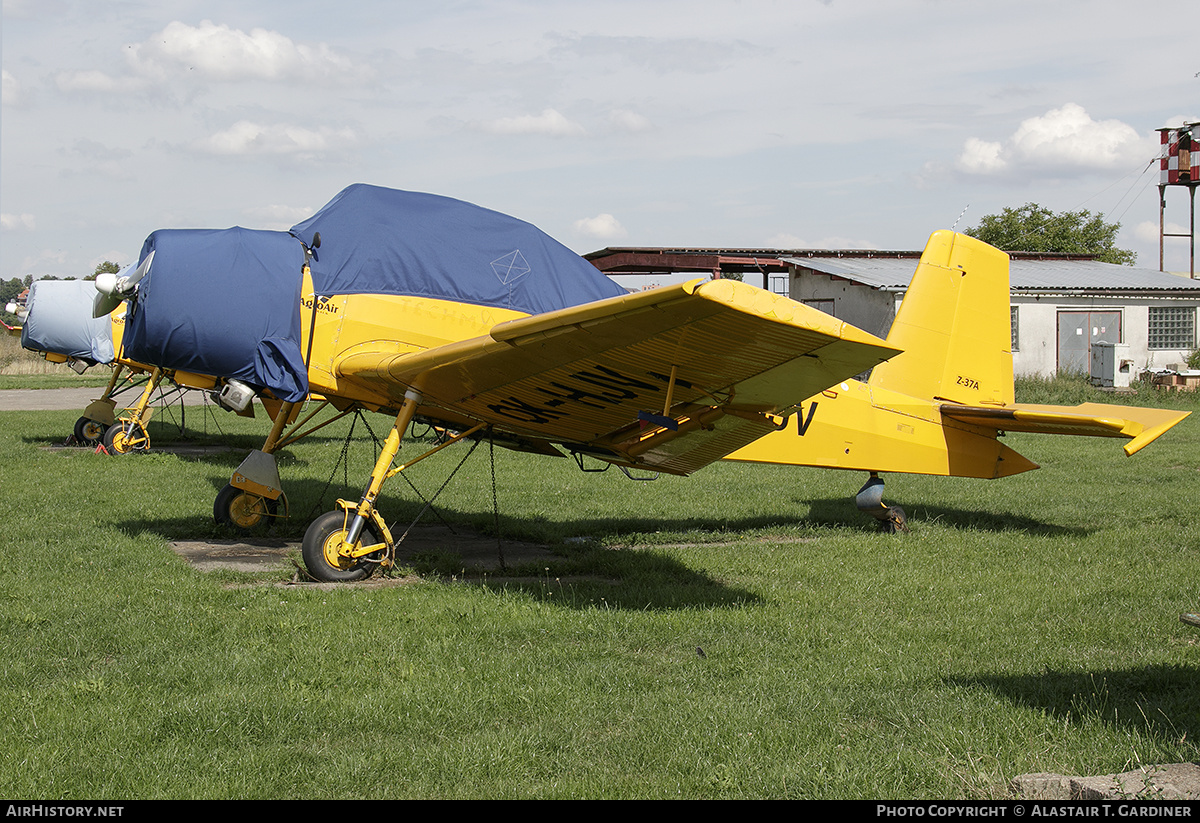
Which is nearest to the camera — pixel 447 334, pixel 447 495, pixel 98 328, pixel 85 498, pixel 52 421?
pixel 447 334

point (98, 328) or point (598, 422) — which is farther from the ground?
point (98, 328)

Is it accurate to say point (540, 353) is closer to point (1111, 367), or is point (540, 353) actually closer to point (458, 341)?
point (458, 341)

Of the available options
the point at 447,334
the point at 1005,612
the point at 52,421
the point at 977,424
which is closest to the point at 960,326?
the point at 977,424

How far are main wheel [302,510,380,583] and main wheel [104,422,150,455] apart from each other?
9170 millimetres

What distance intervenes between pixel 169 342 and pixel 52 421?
15.2m

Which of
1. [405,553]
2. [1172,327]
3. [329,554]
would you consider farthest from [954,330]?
[1172,327]

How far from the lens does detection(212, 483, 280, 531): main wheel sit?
8555mm

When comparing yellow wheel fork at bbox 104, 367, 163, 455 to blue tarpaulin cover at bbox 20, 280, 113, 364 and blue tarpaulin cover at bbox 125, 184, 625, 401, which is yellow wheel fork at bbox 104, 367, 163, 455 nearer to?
blue tarpaulin cover at bbox 20, 280, 113, 364

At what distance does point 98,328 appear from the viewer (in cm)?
1529

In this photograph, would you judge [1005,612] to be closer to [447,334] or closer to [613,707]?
[613,707]

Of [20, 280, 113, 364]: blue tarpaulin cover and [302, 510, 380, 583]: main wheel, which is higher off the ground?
[20, 280, 113, 364]: blue tarpaulin cover

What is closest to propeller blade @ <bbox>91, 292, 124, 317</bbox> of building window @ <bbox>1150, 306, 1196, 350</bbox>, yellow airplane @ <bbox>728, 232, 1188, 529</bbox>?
yellow airplane @ <bbox>728, 232, 1188, 529</bbox>

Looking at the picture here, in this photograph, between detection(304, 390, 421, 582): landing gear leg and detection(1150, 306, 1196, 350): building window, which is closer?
detection(304, 390, 421, 582): landing gear leg

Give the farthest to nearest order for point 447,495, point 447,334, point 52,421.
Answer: point 52,421 < point 447,495 < point 447,334
